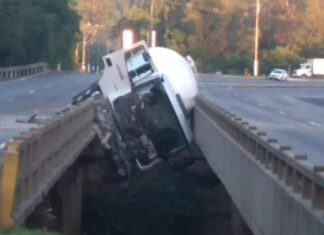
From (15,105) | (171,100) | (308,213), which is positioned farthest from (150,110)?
(308,213)

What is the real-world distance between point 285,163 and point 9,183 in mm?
3151

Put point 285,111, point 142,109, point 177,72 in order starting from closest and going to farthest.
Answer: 1. point 142,109
2. point 177,72
3. point 285,111

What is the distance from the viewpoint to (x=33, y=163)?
59.1 feet

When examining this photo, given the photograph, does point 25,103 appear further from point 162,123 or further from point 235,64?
point 235,64

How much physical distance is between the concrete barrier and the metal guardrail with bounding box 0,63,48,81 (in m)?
63.9

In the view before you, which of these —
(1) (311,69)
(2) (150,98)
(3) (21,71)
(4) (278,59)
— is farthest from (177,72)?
(4) (278,59)

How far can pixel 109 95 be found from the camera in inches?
1485

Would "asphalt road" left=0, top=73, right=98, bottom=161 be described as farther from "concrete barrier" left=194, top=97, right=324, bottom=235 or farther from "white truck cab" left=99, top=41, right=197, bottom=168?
"concrete barrier" left=194, top=97, right=324, bottom=235

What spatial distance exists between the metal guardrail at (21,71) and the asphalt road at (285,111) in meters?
13.7

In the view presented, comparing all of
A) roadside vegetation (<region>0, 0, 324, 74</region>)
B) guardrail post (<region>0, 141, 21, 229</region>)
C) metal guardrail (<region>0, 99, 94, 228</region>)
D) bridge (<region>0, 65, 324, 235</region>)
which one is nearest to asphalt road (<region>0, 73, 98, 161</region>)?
bridge (<region>0, 65, 324, 235</region>)

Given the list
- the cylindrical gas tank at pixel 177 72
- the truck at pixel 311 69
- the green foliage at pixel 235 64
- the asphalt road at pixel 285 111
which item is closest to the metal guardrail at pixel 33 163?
the asphalt road at pixel 285 111

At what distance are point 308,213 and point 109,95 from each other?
1029 inches

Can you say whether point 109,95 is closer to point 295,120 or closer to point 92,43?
point 295,120

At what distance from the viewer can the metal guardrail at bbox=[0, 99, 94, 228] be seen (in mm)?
15219
